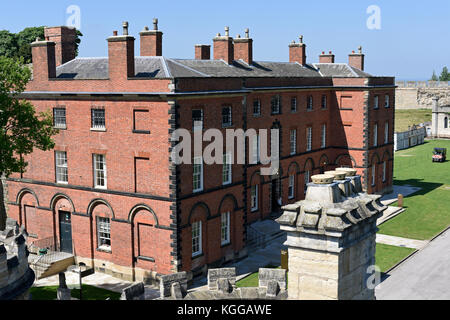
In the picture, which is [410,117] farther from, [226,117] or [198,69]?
[226,117]

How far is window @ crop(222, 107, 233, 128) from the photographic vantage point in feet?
98.3

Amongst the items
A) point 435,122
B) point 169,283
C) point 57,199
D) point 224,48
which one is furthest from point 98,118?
point 435,122

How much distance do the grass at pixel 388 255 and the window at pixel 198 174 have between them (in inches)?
448

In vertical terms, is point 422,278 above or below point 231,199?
below

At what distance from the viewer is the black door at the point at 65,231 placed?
31016 millimetres

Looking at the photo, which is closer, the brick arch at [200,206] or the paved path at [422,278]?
the paved path at [422,278]

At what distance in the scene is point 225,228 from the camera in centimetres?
3067

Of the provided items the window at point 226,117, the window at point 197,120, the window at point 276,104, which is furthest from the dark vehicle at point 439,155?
the window at point 197,120

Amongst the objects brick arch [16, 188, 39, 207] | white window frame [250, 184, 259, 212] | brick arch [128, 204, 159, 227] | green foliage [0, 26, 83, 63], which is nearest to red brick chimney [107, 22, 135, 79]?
brick arch [128, 204, 159, 227]

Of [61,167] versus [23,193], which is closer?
[61,167]

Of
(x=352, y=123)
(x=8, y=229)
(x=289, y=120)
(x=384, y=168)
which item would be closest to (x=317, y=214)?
(x=8, y=229)

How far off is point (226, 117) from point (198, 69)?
19.8 ft

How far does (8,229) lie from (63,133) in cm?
1257

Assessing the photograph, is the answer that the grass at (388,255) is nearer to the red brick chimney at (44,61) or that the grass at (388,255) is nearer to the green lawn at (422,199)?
the green lawn at (422,199)
